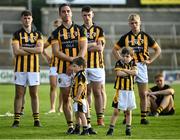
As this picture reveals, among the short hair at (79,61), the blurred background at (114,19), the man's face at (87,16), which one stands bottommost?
the short hair at (79,61)

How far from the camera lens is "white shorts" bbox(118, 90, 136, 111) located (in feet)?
40.8

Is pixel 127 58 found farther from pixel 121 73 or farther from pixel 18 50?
pixel 18 50

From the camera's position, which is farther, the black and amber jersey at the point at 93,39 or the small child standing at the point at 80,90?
the black and amber jersey at the point at 93,39

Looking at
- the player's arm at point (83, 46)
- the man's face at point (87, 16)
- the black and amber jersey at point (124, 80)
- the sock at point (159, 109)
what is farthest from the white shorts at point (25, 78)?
the sock at point (159, 109)

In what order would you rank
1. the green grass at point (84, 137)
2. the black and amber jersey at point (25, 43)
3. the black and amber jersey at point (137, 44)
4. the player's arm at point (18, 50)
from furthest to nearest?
the black and amber jersey at point (137, 44), the black and amber jersey at point (25, 43), the player's arm at point (18, 50), the green grass at point (84, 137)

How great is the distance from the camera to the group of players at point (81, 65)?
1252 cm

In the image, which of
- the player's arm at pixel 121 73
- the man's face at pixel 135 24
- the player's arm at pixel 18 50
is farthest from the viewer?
the man's face at pixel 135 24

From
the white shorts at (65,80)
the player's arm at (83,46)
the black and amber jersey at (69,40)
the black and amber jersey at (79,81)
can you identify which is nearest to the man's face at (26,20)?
the black and amber jersey at (69,40)

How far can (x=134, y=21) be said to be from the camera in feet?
47.8

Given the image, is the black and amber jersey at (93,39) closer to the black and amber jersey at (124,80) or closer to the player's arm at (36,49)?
the player's arm at (36,49)

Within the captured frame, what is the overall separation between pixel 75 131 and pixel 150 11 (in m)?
32.8

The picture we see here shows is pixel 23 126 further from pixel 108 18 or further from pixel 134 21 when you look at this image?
pixel 108 18

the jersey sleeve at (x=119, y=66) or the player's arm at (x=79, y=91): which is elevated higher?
the jersey sleeve at (x=119, y=66)

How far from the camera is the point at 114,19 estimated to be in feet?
146
